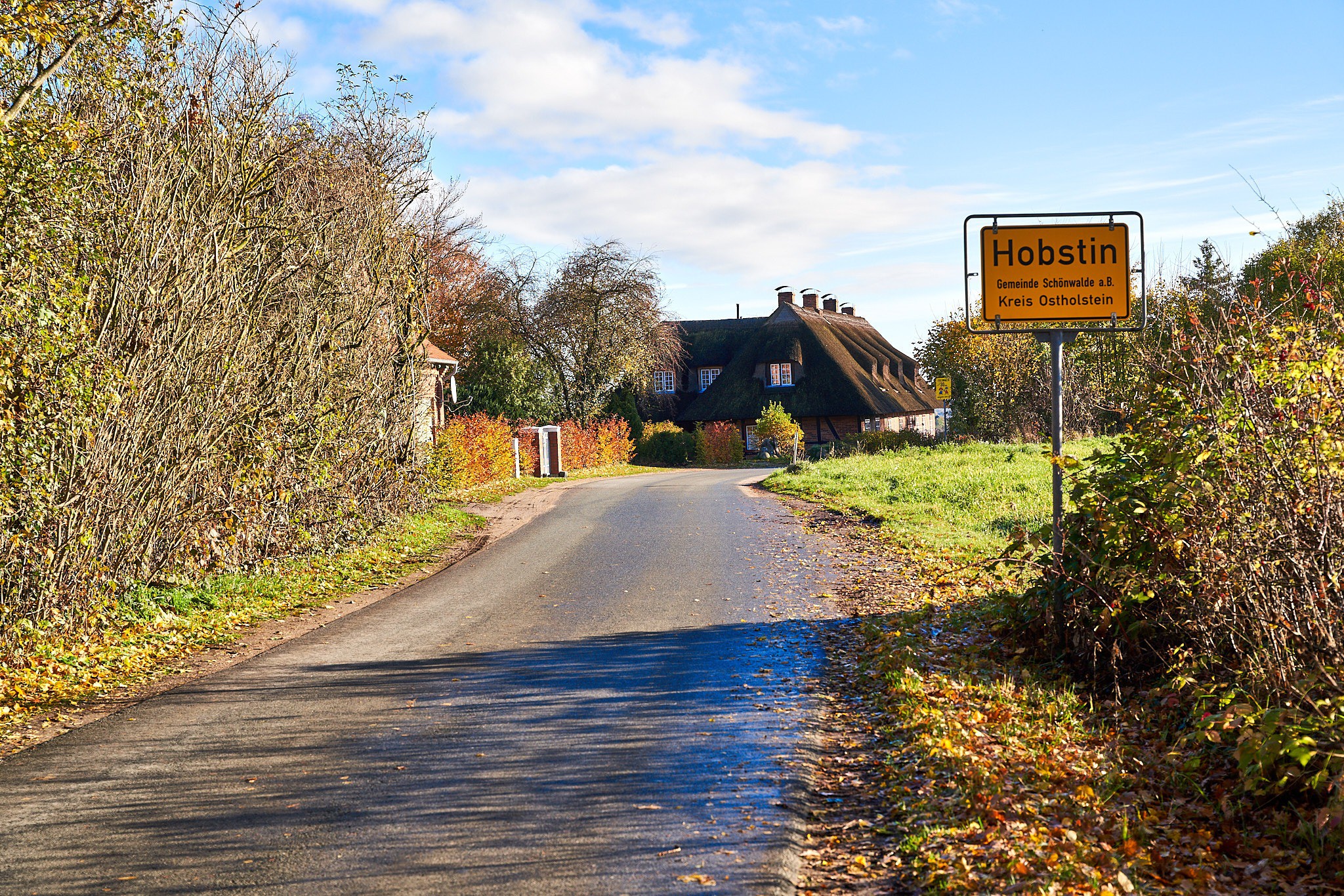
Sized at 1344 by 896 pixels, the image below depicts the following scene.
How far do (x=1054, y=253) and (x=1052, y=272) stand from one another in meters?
0.16

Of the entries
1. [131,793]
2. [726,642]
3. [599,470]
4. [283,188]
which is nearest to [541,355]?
[599,470]

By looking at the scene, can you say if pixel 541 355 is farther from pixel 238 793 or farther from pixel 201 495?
pixel 238 793

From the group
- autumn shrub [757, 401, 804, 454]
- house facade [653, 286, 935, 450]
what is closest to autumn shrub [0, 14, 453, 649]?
autumn shrub [757, 401, 804, 454]

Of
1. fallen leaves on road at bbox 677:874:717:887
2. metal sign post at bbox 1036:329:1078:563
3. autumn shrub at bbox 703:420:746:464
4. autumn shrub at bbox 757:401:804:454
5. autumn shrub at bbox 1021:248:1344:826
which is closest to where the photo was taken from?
fallen leaves on road at bbox 677:874:717:887

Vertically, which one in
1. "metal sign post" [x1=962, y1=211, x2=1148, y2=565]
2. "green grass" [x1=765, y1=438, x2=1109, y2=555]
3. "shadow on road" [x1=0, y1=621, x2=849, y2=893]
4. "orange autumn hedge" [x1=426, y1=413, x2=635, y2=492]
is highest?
"metal sign post" [x1=962, y1=211, x2=1148, y2=565]

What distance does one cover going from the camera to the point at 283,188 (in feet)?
40.5

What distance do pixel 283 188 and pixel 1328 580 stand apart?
457 inches

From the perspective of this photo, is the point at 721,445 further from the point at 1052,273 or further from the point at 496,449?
the point at 1052,273

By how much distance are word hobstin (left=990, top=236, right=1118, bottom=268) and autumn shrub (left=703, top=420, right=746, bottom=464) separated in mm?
38170

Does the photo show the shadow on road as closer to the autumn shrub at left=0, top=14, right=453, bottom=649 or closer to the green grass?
the autumn shrub at left=0, top=14, right=453, bottom=649

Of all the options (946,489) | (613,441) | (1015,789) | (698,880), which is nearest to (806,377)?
(613,441)

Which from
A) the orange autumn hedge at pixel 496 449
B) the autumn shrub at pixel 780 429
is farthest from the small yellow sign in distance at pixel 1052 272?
the autumn shrub at pixel 780 429

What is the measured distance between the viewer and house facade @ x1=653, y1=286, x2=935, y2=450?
162 feet

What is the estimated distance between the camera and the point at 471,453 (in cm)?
2594
